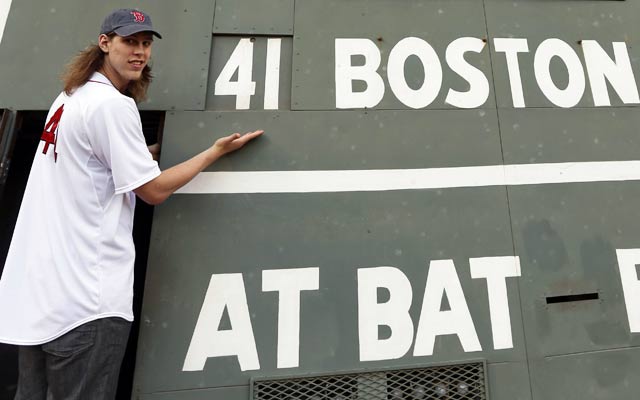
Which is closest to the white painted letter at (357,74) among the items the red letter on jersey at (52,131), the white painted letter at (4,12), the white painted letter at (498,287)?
the white painted letter at (498,287)

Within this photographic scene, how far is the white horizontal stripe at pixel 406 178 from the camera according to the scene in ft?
6.55

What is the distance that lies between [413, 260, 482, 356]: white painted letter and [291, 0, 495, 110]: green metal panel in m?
1.01

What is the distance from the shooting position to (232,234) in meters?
1.95

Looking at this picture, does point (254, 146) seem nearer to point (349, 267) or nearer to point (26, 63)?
point (349, 267)

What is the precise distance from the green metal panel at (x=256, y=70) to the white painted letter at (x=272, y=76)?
0.01m

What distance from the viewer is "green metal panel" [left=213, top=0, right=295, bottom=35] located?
2.19 meters

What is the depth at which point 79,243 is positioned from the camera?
1.43 m

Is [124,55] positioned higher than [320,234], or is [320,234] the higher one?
[124,55]

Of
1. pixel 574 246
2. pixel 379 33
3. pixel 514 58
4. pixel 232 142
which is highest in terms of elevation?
pixel 379 33

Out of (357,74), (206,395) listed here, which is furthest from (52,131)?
(357,74)

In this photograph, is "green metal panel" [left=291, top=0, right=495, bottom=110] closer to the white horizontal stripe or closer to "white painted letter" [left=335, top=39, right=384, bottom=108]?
"white painted letter" [left=335, top=39, right=384, bottom=108]

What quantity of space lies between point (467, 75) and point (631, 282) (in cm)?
150

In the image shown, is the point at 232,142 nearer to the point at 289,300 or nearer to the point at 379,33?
the point at 289,300

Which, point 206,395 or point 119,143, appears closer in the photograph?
point 119,143
